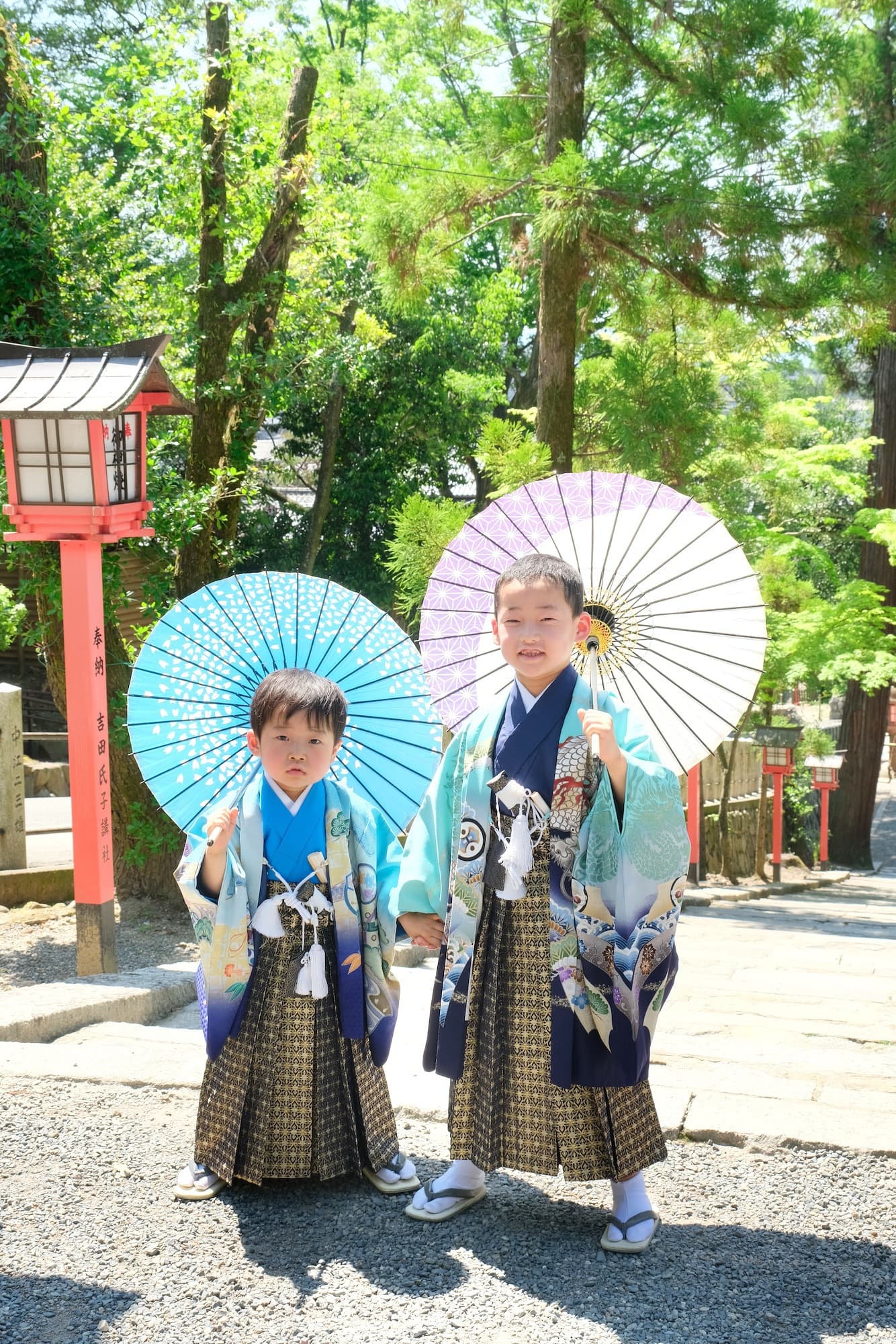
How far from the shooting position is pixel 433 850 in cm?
265

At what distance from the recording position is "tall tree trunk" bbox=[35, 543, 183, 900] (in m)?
6.14

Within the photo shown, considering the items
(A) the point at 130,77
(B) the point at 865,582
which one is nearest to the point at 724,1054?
(A) the point at 130,77

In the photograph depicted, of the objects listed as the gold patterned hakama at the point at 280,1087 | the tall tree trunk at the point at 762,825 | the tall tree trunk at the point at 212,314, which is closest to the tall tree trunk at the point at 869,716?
the tall tree trunk at the point at 762,825

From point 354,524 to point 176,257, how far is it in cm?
344

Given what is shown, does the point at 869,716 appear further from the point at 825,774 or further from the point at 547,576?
the point at 547,576

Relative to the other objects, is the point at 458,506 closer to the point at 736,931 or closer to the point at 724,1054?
the point at 736,931

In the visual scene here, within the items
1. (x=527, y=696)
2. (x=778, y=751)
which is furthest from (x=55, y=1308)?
(x=778, y=751)

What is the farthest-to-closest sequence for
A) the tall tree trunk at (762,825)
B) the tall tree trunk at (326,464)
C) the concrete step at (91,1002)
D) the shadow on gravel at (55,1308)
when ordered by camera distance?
1. the tall tree trunk at (326,464)
2. the tall tree trunk at (762,825)
3. the concrete step at (91,1002)
4. the shadow on gravel at (55,1308)

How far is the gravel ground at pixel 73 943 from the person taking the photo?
5.54 m

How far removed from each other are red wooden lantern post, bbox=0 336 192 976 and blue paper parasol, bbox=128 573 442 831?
4.84 ft

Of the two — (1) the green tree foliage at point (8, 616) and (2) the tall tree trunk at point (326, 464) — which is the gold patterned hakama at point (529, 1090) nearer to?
(1) the green tree foliage at point (8, 616)

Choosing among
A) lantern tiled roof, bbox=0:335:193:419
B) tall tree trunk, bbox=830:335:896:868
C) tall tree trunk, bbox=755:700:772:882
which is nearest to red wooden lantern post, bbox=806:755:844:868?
tall tree trunk, bbox=830:335:896:868

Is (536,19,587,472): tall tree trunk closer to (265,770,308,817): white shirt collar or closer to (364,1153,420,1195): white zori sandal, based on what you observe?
(265,770,308,817): white shirt collar

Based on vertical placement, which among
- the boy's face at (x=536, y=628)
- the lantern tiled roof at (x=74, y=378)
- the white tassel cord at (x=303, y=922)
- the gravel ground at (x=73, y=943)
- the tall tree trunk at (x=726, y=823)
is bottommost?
the tall tree trunk at (x=726, y=823)
